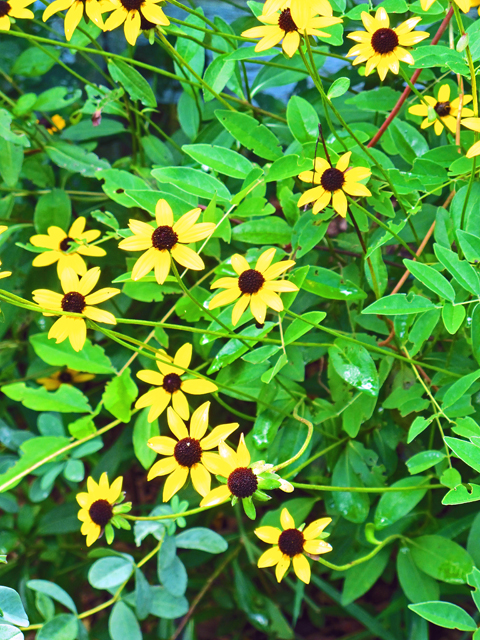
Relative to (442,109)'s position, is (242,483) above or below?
below

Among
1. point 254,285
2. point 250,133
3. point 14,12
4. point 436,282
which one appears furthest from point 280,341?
point 14,12

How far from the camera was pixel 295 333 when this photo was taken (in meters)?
0.62

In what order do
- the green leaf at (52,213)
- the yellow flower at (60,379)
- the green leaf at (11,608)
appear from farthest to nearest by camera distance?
the yellow flower at (60,379) < the green leaf at (52,213) < the green leaf at (11,608)

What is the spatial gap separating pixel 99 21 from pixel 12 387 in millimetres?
500

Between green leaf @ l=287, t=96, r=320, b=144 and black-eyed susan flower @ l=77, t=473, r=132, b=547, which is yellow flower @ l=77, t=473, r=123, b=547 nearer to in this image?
black-eyed susan flower @ l=77, t=473, r=132, b=547

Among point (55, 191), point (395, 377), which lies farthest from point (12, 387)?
point (395, 377)

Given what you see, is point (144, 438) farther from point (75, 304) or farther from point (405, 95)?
point (405, 95)

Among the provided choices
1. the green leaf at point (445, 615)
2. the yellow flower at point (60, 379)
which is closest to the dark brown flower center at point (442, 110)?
the green leaf at point (445, 615)

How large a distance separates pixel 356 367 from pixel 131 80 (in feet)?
1.58

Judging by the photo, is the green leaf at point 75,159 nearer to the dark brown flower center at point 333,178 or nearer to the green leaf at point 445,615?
the dark brown flower center at point 333,178

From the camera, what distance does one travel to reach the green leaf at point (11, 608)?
0.48 m

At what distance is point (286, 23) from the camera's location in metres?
0.57

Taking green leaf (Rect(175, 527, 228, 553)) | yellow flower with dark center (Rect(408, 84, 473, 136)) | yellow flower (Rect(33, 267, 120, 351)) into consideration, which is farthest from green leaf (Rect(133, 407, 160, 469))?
yellow flower with dark center (Rect(408, 84, 473, 136))

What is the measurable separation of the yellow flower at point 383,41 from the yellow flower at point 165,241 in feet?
0.88
